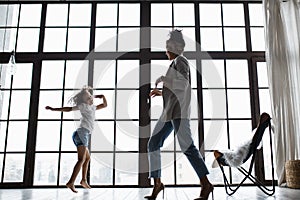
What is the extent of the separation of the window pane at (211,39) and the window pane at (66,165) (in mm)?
2124

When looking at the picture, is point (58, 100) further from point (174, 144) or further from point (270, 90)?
point (270, 90)

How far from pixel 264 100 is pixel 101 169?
2.18 metres

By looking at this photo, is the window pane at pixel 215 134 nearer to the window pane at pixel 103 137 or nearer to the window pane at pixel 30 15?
the window pane at pixel 103 137

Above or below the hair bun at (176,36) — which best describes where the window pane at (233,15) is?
above

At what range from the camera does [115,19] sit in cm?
424

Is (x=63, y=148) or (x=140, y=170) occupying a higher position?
(x=63, y=148)

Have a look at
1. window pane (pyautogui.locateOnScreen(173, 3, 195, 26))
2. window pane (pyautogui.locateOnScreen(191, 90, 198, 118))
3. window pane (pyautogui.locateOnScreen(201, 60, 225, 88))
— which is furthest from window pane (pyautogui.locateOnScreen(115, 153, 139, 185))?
window pane (pyautogui.locateOnScreen(173, 3, 195, 26))

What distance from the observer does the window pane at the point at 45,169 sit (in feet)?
12.2

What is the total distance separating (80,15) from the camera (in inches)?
167

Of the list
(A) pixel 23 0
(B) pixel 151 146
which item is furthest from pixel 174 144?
(A) pixel 23 0

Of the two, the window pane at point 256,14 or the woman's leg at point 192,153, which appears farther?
the window pane at point 256,14

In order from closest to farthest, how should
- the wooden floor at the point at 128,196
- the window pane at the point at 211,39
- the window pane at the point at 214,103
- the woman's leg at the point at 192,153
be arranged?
the woman's leg at the point at 192,153, the wooden floor at the point at 128,196, the window pane at the point at 214,103, the window pane at the point at 211,39

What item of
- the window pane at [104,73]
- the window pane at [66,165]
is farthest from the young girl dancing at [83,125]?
the window pane at [104,73]

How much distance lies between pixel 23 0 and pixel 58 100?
148 centimetres
